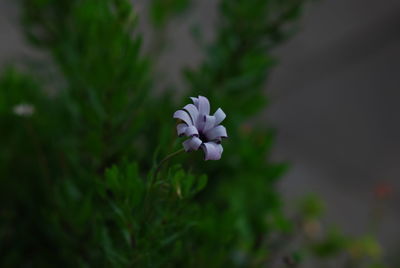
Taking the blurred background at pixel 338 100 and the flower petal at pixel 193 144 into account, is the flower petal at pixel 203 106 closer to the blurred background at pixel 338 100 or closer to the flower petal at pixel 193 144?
the flower petal at pixel 193 144

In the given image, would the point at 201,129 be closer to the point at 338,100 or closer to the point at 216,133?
the point at 216,133

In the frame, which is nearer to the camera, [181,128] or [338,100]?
[181,128]

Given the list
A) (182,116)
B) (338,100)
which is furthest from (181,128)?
(338,100)

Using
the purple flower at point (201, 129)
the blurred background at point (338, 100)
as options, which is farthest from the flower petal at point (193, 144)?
the blurred background at point (338, 100)

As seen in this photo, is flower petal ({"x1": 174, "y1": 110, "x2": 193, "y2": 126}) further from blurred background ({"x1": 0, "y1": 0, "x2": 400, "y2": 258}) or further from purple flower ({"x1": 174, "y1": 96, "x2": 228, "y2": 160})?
blurred background ({"x1": 0, "y1": 0, "x2": 400, "y2": 258})

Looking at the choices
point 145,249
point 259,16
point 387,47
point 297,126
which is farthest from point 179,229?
point 387,47

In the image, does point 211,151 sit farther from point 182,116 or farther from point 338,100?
point 338,100

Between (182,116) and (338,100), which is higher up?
(338,100)
